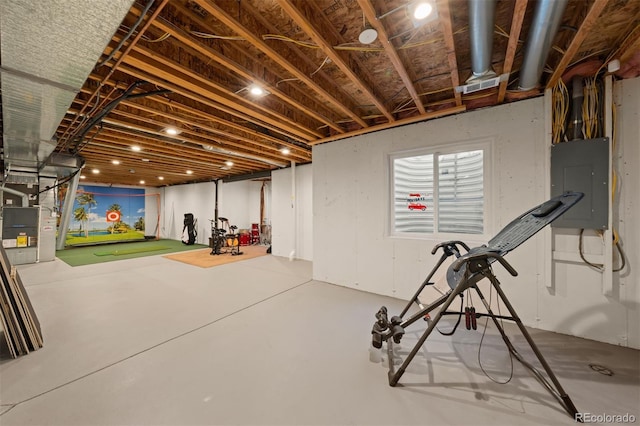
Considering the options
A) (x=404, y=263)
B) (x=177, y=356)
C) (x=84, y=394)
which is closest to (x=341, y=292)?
(x=404, y=263)

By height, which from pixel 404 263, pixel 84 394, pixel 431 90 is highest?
pixel 431 90

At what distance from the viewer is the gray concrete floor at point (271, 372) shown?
1.51 m

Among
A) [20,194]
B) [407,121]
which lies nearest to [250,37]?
[407,121]

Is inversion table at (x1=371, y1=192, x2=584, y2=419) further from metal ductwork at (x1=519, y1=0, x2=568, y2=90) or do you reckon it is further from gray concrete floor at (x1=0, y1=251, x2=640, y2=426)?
metal ductwork at (x1=519, y1=0, x2=568, y2=90)

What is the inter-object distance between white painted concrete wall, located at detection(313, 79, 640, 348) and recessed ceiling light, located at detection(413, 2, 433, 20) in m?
1.87

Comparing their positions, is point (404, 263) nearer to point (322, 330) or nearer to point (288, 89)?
point (322, 330)

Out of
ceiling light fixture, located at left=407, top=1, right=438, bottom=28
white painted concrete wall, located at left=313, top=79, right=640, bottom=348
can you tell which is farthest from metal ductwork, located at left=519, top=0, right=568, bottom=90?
white painted concrete wall, located at left=313, top=79, right=640, bottom=348

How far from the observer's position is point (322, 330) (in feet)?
8.41

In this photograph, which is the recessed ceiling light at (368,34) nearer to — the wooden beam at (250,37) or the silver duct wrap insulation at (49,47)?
the wooden beam at (250,37)

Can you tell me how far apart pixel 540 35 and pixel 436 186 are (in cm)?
186

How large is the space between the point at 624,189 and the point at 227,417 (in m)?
3.95

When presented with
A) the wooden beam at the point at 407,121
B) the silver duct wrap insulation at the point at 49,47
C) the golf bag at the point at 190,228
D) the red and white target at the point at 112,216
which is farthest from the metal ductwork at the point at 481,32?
the red and white target at the point at 112,216

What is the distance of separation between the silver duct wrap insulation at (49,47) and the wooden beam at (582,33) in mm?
2733

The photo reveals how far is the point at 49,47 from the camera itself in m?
1.44
